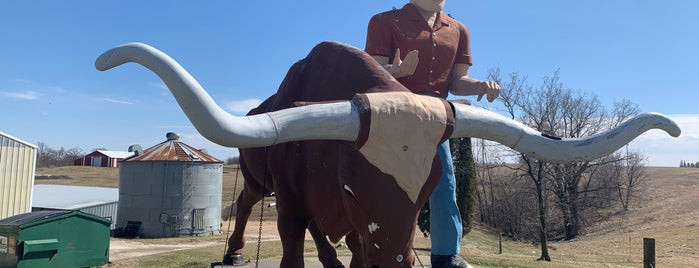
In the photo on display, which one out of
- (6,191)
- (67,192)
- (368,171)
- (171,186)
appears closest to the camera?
(368,171)

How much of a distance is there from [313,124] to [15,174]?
20.4 meters

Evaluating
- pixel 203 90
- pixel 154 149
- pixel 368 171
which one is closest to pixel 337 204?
pixel 368 171

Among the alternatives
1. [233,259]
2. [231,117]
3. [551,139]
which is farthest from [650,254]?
[231,117]

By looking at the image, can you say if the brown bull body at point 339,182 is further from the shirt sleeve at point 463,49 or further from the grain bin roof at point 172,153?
the grain bin roof at point 172,153

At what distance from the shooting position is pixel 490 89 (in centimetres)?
420

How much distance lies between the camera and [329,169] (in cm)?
318

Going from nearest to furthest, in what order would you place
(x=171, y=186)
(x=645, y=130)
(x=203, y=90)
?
(x=203, y=90)
(x=645, y=130)
(x=171, y=186)

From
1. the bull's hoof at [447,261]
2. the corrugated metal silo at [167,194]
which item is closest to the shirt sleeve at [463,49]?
the bull's hoof at [447,261]

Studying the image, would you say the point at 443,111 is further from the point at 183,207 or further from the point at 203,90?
the point at 183,207

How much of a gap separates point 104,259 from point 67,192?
23.6 m

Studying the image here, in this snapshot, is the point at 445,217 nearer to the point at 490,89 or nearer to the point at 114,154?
the point at 490,89

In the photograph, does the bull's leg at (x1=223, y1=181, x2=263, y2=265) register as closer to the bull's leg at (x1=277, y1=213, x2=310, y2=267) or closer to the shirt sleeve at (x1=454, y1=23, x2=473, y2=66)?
the bull's leg at (x1=277, y1=213, x2=310, y2=267)

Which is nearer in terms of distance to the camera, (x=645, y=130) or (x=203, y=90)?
(x=203, y=90)

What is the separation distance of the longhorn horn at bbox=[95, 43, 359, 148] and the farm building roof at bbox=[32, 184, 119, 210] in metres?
26.2
